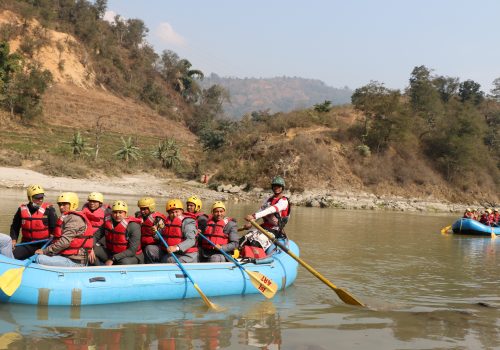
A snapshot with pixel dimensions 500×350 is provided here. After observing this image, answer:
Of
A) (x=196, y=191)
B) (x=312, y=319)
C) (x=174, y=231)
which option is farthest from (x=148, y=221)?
(x=196, y=191)

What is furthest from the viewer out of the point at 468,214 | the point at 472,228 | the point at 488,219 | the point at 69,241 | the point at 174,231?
the point at 468,214

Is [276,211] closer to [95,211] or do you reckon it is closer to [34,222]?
[95,211]

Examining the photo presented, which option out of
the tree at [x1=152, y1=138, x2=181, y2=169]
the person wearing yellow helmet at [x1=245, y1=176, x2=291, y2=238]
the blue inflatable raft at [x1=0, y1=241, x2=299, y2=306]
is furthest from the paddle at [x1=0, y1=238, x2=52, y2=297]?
the tree at [x1=152, y1=138, x2=181, y2=169]

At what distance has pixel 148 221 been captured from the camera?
24.6 ft

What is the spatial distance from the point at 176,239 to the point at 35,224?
6.00 feet

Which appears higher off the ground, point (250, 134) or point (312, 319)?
point (250, 134)

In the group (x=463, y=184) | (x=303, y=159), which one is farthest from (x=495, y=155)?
(x=303, y=159)

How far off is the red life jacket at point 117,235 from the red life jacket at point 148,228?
20cm

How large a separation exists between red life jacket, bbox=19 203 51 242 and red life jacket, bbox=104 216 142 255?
0.78 meters

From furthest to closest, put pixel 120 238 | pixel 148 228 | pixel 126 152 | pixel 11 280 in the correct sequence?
pixel 126 152 → pixel 148 228 → pixel 120 238 → pixel 11 280

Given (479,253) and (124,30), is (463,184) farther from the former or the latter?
(124,30)

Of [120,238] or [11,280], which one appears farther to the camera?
[120,238]

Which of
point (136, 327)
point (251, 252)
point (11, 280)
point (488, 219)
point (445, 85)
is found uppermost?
point (445, 85)

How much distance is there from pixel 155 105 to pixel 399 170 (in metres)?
31.6
